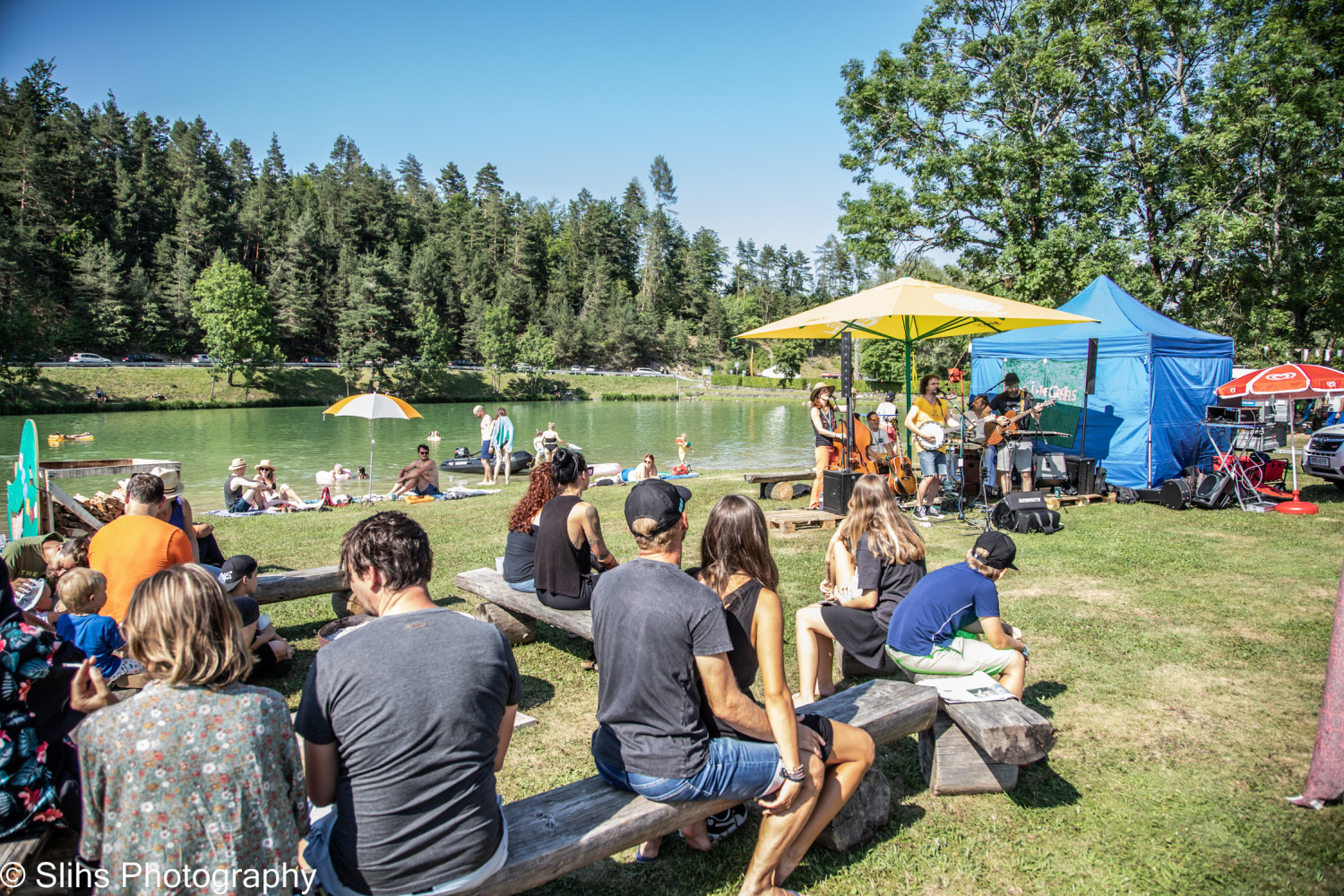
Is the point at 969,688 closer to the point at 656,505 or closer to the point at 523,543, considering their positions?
the point at 656,505

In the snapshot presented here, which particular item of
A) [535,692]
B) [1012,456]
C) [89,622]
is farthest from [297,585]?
[1012,456]

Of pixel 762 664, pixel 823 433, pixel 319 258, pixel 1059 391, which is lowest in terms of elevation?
pixel 762 664

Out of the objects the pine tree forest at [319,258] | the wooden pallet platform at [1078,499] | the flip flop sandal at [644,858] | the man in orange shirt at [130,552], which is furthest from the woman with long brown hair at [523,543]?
the pine tree forest at [319,258]

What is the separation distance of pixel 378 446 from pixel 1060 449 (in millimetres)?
25809

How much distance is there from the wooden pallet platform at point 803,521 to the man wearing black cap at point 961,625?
5001 millimetres

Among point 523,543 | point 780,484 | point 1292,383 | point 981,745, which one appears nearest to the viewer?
point 981,745

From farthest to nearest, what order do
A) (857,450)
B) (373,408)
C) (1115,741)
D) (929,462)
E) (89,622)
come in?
(373,408) < (857,450) < (929,462) < (1115,741) < (89,622)

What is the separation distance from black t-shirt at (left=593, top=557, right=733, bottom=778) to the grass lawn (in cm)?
59

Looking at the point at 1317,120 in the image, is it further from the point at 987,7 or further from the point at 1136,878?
the point at 1136,878

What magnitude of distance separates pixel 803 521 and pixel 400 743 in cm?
723

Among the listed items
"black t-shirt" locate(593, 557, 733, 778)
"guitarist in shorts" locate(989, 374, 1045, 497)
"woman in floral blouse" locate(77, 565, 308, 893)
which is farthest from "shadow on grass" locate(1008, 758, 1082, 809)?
"guitarist in shorts" locate(989, 374, 1045, 497)

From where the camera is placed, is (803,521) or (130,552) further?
(803,521)

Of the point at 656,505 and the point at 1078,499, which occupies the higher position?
the point at 656,505

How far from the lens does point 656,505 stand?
98.3 inches
